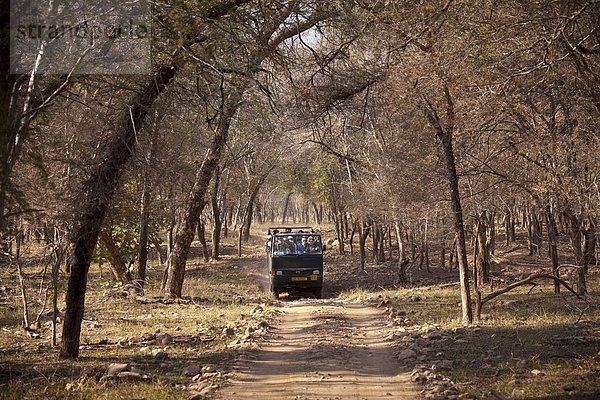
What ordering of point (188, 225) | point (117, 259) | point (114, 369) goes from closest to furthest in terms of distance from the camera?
point (114, 369) → point (188, 225) → point (117, 259)

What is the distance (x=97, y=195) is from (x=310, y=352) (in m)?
4.11

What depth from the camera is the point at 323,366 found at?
9133mm

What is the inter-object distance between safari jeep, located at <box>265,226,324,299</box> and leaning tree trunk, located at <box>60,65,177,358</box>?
560 inches

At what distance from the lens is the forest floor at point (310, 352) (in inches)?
303

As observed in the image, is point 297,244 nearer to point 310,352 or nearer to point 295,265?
point 295,265

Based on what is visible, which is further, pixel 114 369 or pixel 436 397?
pixel 114 369

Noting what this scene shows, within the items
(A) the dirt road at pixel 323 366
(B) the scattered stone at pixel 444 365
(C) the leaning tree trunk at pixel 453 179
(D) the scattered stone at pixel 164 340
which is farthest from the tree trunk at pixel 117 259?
(B) the scattered stone at pixel 444 365

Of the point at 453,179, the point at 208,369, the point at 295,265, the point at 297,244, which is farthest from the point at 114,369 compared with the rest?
the point at 297,244

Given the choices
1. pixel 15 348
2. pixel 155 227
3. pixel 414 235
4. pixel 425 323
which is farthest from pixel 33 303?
pixel 414 235

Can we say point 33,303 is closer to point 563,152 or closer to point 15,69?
point 15,69

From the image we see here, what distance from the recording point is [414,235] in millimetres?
34094

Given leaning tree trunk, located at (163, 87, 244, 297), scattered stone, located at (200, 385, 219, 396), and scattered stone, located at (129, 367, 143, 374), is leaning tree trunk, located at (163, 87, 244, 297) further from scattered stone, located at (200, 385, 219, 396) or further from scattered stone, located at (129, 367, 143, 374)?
scattered stone, located at (200, 385, 219, 396)

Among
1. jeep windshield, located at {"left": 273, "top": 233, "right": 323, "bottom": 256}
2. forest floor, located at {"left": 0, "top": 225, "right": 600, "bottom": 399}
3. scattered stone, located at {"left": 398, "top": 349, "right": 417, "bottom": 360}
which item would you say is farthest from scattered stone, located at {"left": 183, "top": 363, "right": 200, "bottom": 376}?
jeep windshield, located at {"left": 273, "top": 233, "right": 323, "bottom": 256}

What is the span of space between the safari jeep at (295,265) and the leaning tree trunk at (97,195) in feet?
46.7
